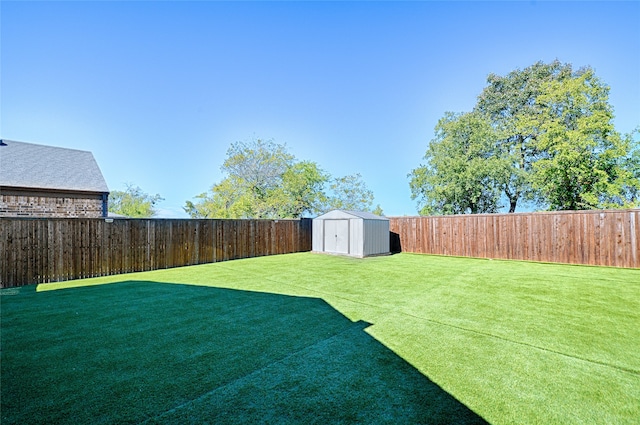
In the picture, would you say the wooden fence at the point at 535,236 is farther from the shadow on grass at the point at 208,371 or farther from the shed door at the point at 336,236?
the shadow on grass at the point at 208,371

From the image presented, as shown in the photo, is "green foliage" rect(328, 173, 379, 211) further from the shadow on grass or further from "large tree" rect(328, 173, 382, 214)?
the shadow on grass

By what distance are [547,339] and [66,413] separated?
4.01 m

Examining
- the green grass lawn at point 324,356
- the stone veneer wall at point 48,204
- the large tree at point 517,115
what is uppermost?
the large tree at point 517,115

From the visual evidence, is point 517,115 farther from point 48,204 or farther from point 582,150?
point 48,204

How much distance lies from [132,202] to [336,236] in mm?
23981

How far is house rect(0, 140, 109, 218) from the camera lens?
8.57 meters

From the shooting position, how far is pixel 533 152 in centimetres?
1486

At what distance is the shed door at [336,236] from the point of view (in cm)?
1044

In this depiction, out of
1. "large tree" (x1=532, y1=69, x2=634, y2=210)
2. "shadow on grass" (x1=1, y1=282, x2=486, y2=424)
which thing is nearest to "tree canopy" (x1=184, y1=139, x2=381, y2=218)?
"large tree" (x1=532, y1=69, x2=634, y2=210)

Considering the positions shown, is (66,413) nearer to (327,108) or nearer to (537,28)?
(537,28)

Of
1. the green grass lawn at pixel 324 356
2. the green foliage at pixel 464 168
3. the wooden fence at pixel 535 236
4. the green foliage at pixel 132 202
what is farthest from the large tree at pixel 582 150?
the green foliage at pixel 132 202

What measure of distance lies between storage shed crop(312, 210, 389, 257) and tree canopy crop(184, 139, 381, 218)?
319 inches

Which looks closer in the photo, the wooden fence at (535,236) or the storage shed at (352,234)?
the wooden fence at (535,236)

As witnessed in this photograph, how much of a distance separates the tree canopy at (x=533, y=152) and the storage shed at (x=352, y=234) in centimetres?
637
